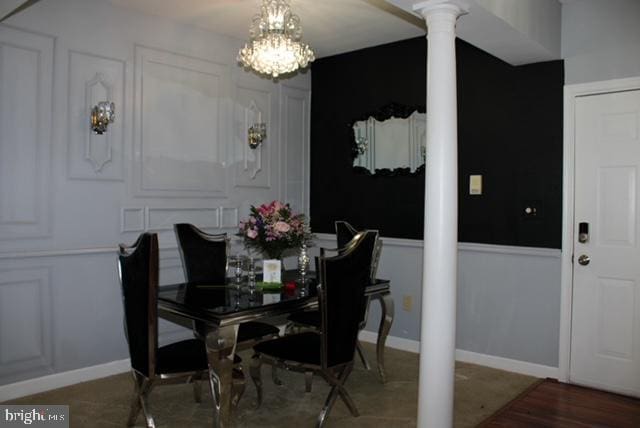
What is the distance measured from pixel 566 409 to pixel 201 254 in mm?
2676

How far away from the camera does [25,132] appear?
11.6 ft

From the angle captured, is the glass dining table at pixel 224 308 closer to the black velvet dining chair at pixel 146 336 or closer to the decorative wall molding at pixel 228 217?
the black velvet dining chair at pixel 146 336

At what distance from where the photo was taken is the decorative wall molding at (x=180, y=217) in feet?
13.9

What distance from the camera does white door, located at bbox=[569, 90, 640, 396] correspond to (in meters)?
3.73

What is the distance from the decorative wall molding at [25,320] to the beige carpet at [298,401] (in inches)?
9.2

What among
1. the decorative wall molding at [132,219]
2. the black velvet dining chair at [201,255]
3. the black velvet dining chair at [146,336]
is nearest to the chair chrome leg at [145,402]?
the black velvet dining chair at [146,336]

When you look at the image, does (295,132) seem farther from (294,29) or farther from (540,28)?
(540,28)

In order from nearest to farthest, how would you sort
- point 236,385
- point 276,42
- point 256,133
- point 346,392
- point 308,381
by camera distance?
point 236,385, point 346,392, point 276,42, point 308,381, point 256,133

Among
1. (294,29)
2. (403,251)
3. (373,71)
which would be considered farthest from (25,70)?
(403,251)

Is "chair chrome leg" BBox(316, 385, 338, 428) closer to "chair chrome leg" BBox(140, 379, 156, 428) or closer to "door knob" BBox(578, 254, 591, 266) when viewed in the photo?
"chair chrome leg" BBox(140, 379, 156, 428)

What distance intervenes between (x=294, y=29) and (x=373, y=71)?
67.6 inches

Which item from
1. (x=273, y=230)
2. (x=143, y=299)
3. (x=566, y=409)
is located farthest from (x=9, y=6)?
(x=566, y=409)

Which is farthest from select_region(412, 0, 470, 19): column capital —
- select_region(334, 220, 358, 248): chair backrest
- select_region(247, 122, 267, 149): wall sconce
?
select_region(247, 122, 267, 149): wall sconce

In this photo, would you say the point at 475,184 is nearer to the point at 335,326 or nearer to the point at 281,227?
the point at 281,227
